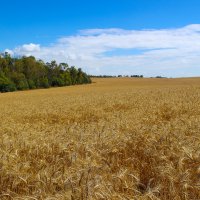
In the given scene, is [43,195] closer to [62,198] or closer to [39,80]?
[62,198]

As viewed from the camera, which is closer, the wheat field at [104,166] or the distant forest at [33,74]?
the wheat field at [104,166]

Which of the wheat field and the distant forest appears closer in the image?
the wheat field

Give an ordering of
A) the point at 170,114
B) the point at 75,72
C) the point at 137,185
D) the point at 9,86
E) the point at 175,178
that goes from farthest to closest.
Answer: the point at 75,72, the point at 9,86, the point at 170,114, the point at 137,185, the point at 175,178

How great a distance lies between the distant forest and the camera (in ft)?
280

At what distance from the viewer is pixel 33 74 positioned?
9494 cm

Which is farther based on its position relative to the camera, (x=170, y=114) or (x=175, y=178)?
(x=170, y=114)

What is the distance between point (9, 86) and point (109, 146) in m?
77.0

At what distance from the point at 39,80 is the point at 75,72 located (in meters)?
17.8

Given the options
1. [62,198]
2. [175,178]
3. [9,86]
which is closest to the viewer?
[62,198]

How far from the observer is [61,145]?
278 inches

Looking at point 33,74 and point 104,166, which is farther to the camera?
point 33,74

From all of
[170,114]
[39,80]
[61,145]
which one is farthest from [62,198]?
[39,80]

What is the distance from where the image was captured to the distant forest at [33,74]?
8531 cm

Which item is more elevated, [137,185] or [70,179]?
[70,179]
